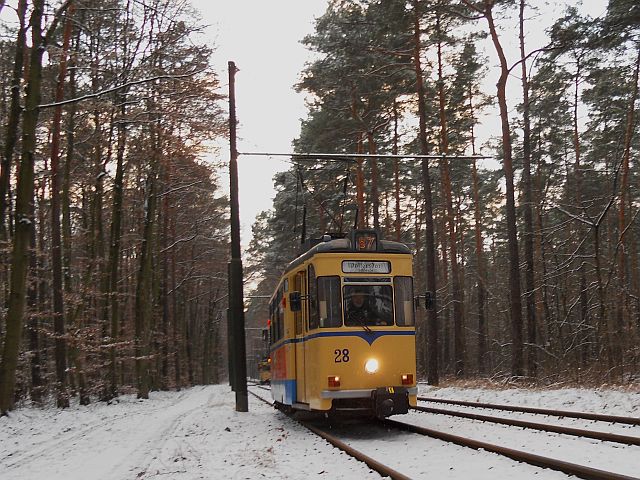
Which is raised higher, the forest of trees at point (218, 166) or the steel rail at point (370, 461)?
the forest of trees at point (218, 166)

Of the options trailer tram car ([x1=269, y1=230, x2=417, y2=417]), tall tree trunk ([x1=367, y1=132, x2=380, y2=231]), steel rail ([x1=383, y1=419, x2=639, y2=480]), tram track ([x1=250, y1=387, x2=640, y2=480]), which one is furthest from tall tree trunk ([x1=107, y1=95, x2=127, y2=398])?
steel rail ([x1=383, y1=419, x2=639, y2=480])

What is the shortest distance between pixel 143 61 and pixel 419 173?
21.0m

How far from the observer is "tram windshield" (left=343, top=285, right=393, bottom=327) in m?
11.3

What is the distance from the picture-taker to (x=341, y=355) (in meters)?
11.0

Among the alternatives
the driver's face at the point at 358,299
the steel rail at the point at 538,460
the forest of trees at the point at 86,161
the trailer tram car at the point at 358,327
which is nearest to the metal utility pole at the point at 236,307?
the forest of trees at the point at 86,161

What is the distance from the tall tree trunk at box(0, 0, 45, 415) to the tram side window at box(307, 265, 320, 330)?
6375 millimetres

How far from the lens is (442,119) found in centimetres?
2770

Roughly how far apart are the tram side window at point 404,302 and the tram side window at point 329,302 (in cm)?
109

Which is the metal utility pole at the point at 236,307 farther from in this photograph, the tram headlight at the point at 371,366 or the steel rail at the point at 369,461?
the tram headlight at the point at 371,366

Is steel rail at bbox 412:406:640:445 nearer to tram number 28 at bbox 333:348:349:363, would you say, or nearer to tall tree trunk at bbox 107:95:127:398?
tram number 28 at bbox 333:348:349:363

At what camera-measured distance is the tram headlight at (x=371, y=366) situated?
11.1 m

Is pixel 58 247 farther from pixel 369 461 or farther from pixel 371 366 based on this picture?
pixel 369 461

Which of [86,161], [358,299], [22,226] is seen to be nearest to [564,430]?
[358,299]

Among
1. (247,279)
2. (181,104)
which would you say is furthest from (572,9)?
(247,279)
